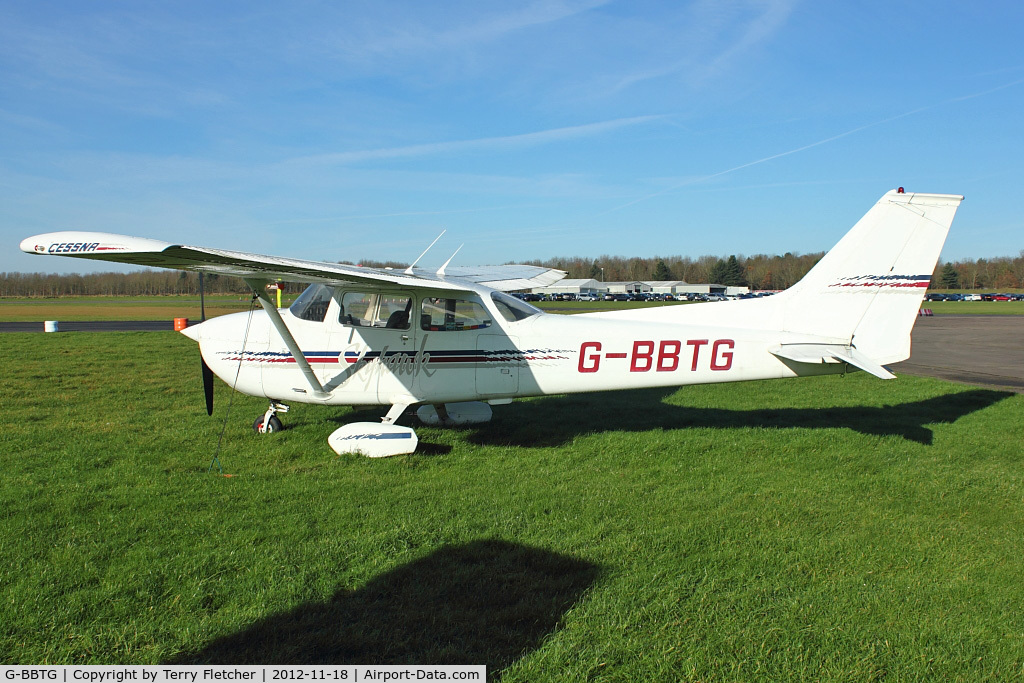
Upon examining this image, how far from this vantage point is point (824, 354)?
257 inches

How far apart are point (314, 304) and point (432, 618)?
470 centimetres

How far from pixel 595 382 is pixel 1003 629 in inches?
161

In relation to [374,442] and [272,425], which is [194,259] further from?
[272,425]

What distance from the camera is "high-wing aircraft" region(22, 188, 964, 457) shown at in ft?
21.6

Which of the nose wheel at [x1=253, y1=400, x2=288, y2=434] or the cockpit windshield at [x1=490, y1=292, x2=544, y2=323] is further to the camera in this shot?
the nose wheel at [x1=253, y1=400, x2=288, y2=434]

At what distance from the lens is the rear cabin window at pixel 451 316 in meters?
6.80

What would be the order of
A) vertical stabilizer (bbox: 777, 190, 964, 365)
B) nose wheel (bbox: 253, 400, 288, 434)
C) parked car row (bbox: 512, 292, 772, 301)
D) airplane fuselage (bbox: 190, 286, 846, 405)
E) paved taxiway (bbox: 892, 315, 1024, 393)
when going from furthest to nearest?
1. parked car row (bbox: 512, 292, 772, 301)
2. paved taxiway (bbox: 892, 315, 1024, 393)
3. nose wheel (bbox: 253, 400, 288, 434)
4. airplane fuselage (bbox: 190, 286, 846, 405)
5. vertical stabilizer (bbox: 777, 190, 964, 365)

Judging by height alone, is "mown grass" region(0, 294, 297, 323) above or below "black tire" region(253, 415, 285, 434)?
above

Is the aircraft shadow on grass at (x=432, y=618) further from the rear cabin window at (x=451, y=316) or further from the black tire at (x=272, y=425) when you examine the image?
the black tire at (x=272, y=425)

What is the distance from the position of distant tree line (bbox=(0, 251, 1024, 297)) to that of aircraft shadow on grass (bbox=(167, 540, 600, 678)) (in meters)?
93.5

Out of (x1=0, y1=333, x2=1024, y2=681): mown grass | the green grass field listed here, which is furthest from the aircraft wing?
the green grass field

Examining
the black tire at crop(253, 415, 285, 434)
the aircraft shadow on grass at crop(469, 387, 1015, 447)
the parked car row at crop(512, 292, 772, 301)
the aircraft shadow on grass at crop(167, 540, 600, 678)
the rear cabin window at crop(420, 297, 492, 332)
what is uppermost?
the parked car row at crop(512, 292, 772, 301)

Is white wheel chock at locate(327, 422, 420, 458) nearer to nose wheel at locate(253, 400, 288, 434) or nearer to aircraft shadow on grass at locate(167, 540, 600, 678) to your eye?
nose wheel at locate(253, 400, 288, 434)

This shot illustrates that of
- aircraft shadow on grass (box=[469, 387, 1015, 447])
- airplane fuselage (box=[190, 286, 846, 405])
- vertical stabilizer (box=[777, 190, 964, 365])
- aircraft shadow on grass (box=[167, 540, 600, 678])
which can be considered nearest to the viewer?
aircraft shadow on grass (box=[167, 540, 600, 678])
